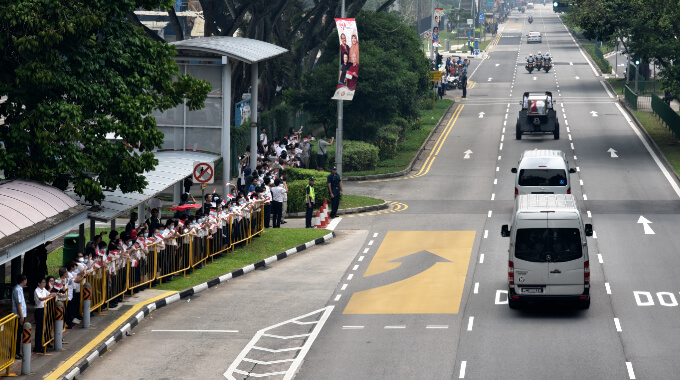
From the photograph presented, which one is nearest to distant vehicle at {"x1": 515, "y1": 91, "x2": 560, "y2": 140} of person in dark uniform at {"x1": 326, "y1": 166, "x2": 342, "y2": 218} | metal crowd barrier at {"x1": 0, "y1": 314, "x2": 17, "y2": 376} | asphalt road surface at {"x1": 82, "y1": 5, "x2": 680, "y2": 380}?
asphalt road surface at {"x1": 82, "y1": 5, "x2": 680, "y2": 380}

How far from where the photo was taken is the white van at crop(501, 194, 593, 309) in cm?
2130

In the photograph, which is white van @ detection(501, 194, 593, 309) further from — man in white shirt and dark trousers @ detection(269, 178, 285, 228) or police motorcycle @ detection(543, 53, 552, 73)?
police motorcycle @ detection(543, 53, 552, 73)

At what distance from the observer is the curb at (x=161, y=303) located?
18.1 meters

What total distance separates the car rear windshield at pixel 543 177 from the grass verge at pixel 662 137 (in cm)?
1354

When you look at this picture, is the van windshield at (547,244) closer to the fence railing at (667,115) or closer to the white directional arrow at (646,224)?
the white directional arrow at (646,224)

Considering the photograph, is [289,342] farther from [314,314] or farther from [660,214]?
[660,214]

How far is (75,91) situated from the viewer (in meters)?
22.4

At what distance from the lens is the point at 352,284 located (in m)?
25.3

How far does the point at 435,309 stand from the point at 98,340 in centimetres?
747

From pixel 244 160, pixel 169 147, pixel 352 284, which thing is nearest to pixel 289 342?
pixel 352 284

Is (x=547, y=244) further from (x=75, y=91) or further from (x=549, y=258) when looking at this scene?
(x=75, y=91)

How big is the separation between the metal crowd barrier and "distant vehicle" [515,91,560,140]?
129 ft

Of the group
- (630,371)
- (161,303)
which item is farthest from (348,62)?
(630,371)

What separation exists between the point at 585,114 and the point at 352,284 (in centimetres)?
4212
